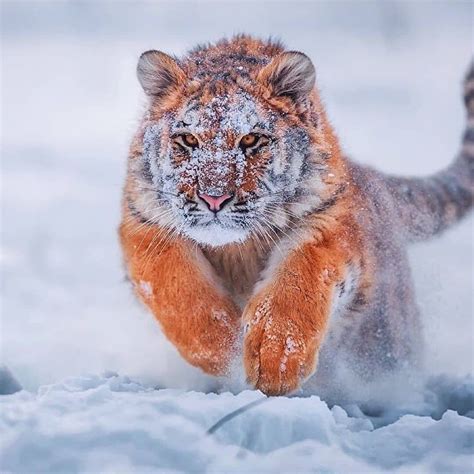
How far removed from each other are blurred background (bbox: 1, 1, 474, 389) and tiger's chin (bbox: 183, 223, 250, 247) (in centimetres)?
77

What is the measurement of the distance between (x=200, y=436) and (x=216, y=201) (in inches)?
38.8

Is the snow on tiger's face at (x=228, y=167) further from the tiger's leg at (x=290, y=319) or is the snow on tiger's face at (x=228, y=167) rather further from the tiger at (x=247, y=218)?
the tiger's leg at (x=290, y=319)

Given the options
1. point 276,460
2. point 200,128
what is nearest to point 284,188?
point 200,128

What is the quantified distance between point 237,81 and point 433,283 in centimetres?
198

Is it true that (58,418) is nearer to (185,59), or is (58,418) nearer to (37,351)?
(37,351)

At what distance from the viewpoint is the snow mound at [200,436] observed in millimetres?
3242

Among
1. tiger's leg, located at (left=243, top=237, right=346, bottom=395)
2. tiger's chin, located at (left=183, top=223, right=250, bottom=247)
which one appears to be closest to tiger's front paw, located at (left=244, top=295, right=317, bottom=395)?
tiger's leg, located at (left=243, top=237, right=346, bottom=395)

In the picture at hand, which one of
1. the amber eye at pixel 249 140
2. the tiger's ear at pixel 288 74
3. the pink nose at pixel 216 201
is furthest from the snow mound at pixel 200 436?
the tiger's ear at pixel 288 74

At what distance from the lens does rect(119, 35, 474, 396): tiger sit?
12.3 ft

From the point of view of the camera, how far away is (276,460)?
3.38 metres

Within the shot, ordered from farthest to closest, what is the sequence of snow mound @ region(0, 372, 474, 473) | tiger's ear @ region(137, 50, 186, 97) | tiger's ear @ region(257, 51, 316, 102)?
tiger's ear @ region(137, 50, 186, 97), tiger's ear @ region(257, 51, 316, 102), snow mound @ region(0, 372, 474, 473)

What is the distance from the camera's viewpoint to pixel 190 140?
3844 mm

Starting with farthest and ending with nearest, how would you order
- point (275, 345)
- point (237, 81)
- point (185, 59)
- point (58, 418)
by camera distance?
1. point (185, 59)
2. point (237, 81)
3. point (275, 345)
4. point (58, 418)

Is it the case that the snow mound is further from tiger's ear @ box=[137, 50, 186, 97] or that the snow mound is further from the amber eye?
tiger's ear @ box=[137, 50, 186, 97]
